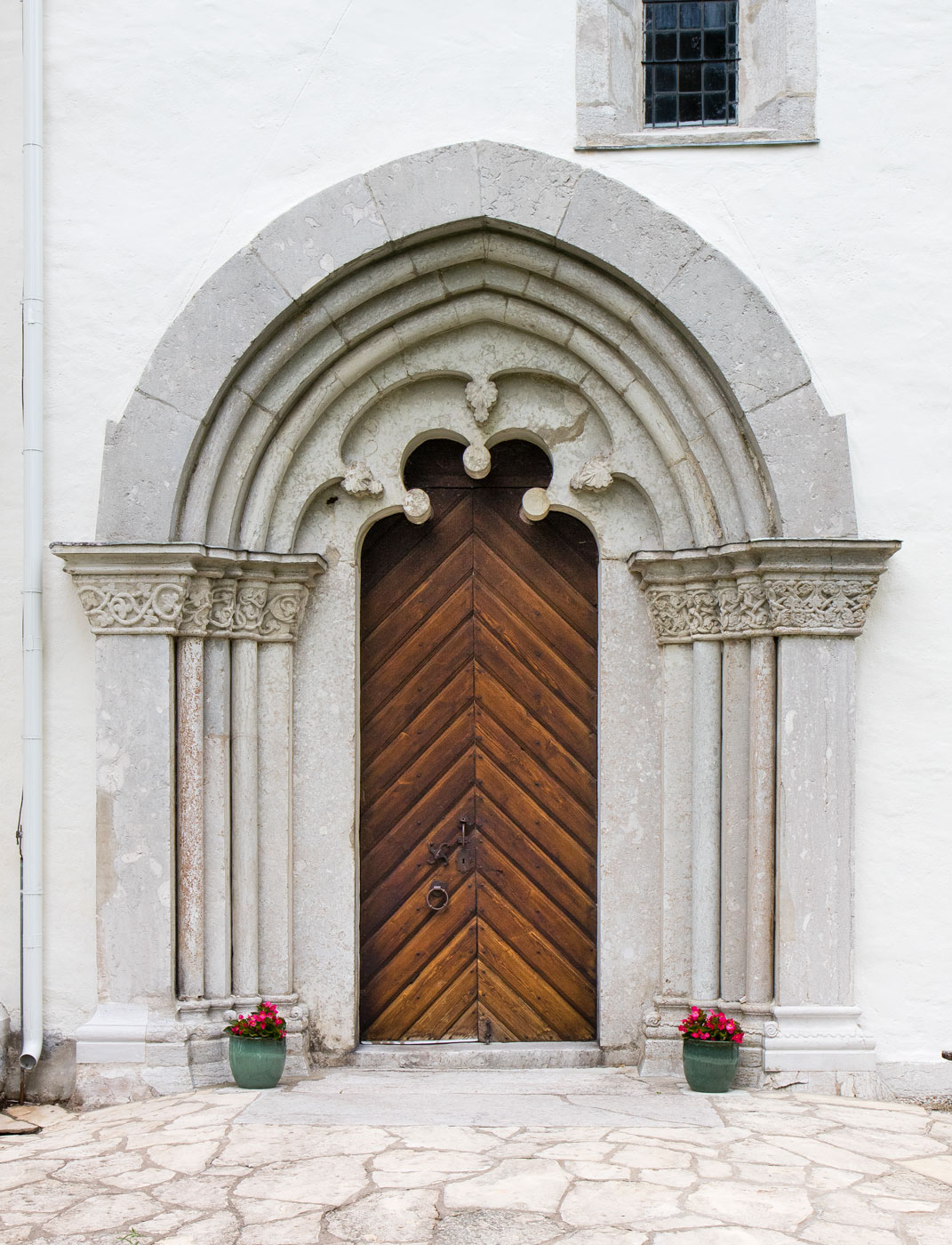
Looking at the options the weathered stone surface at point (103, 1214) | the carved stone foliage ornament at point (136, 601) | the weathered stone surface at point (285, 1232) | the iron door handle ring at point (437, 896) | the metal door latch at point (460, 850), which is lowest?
the weathered stone surface at point (103, 1214)

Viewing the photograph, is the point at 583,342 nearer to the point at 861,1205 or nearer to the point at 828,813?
the point at 828,813

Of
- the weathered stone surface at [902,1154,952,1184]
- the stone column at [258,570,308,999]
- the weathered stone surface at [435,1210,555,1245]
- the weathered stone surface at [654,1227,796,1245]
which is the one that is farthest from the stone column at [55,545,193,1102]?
the weathered stone surface at [902,1154,952,1184]

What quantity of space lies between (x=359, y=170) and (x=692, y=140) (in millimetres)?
1350

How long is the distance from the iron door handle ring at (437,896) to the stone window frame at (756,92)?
3.14 metres

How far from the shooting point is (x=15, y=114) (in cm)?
498

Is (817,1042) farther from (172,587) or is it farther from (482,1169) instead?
(172,587)

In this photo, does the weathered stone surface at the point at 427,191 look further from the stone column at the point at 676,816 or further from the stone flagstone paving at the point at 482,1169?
the stone flagstone paving at the point at 482,1169

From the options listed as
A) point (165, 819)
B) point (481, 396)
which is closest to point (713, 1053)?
point (165, 819)

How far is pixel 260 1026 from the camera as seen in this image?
4.72m

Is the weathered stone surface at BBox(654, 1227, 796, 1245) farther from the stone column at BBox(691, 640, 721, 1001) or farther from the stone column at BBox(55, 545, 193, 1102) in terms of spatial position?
the stone column at BBox(55, 545, 193, 1102)

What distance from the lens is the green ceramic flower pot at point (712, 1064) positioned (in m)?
4.64

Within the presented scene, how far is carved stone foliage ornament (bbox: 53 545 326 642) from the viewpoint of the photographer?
4.79 m

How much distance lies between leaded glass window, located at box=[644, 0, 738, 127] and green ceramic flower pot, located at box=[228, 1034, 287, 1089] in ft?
13.6

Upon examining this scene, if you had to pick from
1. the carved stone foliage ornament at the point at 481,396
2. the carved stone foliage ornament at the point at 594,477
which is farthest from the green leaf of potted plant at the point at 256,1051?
the carved stone foliage ornament at the point at 481,396
